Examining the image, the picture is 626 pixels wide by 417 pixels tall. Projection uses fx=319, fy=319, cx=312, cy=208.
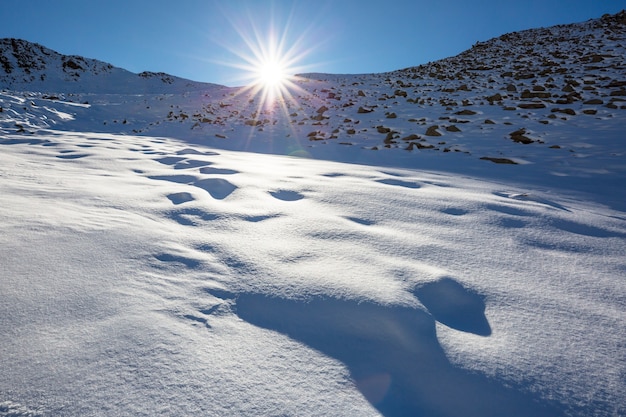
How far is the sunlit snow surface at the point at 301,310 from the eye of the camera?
748 mm

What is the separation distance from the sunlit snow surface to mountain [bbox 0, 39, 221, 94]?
71.0 feet

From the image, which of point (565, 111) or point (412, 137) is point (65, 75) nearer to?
point (412, 137)

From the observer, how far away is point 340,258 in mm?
1387

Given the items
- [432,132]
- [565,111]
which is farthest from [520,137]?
[565,111]

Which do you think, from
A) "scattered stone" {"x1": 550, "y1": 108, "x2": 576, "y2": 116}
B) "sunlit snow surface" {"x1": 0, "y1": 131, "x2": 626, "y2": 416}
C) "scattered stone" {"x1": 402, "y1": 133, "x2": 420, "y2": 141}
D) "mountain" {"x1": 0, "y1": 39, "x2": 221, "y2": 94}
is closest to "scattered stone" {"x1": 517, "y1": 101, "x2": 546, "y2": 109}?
"scattered stone" {"x1": 550, "y1": 108, "x2": 576, "y2": 116}

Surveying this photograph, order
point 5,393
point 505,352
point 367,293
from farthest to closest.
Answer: point 367,293 → point 505,352 → point 5,393

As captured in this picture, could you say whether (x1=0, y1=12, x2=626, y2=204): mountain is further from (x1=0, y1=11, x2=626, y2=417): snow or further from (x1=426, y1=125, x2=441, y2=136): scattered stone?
(x1=0, y1=11, x2=626, y2=417): snow

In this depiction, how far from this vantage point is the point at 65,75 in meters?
20.1

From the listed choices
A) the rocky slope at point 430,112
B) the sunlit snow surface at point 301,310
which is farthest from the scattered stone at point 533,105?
the sunlit snow surface at point 301,310

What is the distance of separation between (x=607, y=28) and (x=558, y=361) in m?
24.3

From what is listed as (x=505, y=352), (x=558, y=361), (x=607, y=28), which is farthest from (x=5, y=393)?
(x=607, y=28)

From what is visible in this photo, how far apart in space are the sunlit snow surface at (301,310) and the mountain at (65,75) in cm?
2164

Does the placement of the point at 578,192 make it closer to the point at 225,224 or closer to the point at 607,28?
the point at 225,224

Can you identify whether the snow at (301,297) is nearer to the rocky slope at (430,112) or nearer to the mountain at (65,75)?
the rocky slope at (430,112)
